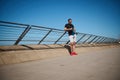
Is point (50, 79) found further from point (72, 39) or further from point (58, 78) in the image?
point (72, 39)

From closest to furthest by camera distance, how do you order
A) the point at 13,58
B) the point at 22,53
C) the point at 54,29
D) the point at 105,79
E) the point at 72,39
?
the point at 105,79, the point at 13,58, the point at 22,53, the point at 72,39, the point at 54,29

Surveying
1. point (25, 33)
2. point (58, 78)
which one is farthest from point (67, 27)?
point (58, 78)

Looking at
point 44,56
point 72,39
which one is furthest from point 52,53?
point 72,39

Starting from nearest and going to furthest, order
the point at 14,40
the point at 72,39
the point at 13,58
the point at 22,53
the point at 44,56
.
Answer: the point at 13,58
the point at 22,53
the point at 44,56
the point at 14,40
the point at 72,39

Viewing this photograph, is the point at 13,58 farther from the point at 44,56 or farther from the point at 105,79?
the point at 105,79

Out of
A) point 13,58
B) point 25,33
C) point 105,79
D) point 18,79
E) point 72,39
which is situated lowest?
point 105,79

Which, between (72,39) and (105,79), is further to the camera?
(72,39)

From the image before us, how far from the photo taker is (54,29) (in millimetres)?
7492

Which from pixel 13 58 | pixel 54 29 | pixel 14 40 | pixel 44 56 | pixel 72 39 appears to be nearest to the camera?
pixel 13 58

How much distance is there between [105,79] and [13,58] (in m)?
2.90

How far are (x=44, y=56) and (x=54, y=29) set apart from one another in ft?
8.35

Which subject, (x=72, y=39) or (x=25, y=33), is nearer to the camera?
(x=25, y=33)

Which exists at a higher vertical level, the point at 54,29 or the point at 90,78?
the point at 54,29

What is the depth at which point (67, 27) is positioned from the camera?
6797 mm
